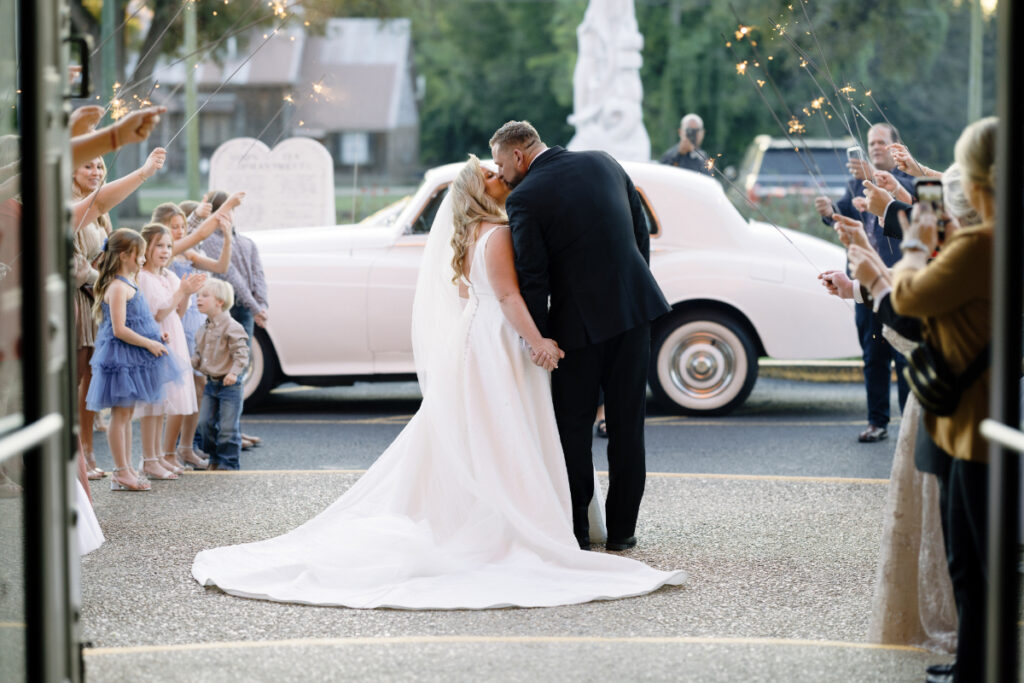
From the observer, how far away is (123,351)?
771cm

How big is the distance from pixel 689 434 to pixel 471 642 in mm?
5510

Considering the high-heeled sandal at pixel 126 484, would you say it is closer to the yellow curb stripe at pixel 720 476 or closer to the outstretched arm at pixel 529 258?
the yellow curb stripe at pixel 720 476

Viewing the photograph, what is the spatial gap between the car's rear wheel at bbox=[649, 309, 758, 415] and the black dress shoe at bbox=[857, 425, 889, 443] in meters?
1.39

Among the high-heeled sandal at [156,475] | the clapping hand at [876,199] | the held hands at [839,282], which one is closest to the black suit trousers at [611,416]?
the held hands at [839,282]

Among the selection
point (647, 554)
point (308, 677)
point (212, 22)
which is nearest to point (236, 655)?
point (308, 677)

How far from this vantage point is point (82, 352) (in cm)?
812

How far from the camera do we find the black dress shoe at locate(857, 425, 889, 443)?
963 centimetres

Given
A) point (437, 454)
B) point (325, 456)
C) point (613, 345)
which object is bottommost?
point (325, 456)

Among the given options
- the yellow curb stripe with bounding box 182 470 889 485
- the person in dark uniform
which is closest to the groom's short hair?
the yellow curb stripe with bounding box 182 470 889 485

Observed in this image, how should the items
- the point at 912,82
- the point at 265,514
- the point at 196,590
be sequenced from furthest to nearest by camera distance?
the point at 912,82
the point at 265,514
the point at 196,590

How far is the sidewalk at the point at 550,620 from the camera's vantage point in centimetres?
450

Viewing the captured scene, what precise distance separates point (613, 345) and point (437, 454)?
3.19 ft

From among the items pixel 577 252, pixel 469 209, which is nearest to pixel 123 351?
pixel 469 209

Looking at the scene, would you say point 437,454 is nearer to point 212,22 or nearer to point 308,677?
point 308,677
